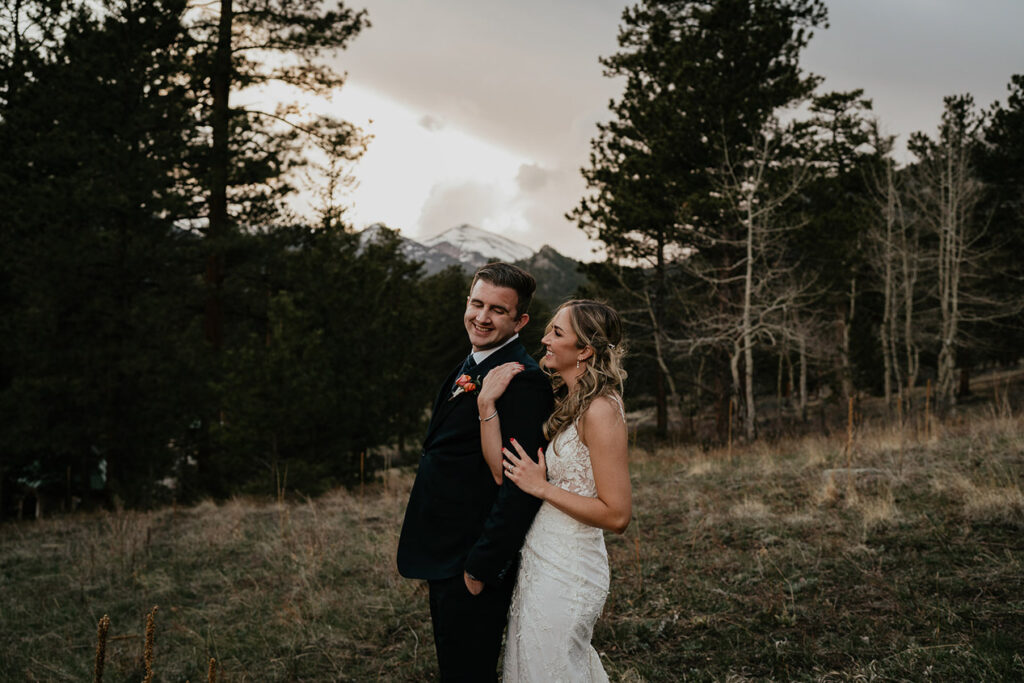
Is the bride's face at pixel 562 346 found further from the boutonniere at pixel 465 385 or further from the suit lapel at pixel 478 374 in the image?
the boutonniere at pixel 465 385

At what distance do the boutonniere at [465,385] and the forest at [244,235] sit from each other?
7.56 meters

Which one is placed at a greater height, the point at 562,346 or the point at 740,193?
the point at 740,193

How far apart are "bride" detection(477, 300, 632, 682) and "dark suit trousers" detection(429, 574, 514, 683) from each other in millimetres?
90

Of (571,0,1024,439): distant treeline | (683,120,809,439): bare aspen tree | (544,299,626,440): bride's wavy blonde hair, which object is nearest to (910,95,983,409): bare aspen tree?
(571,0,1024,439): distant treeline

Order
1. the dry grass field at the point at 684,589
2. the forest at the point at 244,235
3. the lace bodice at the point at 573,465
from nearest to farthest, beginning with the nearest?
the lace bodice at the point at 573,465
the dry grass field at the point at 684,589
the forest at the point at 244,235

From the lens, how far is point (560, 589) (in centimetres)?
210

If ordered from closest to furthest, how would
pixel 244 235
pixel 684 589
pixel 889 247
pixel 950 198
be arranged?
pixel 684 589, pixel 244 235, pixel 950 198, pixel 889 247

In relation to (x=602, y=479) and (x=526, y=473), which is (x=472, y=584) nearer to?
(x=526, y=473)

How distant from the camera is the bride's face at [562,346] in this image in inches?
89.8

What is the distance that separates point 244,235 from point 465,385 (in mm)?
11129

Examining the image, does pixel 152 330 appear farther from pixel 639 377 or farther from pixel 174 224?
pixel 639 377

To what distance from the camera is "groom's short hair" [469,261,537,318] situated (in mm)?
2283

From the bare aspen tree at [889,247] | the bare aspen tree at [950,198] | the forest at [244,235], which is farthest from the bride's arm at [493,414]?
the bare aspen tree at [889,247]

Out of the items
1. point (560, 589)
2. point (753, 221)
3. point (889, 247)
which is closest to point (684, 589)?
point (560, 589)
